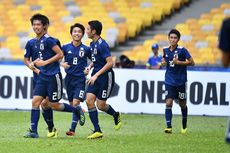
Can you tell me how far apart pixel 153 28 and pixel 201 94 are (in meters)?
9.27

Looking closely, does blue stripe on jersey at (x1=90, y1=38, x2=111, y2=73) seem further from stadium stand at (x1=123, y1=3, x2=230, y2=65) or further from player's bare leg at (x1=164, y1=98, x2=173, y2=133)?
stadium stand at (x1=123, y1=3, x2=230, y2=65)

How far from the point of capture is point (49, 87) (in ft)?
51.1

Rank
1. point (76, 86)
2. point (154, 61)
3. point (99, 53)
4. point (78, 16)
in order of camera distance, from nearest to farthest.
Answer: point (99, 53) < point (76, 86) < point (154, 61) < point (78, 16)

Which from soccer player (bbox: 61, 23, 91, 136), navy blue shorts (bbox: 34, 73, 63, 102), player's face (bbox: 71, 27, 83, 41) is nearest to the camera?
navy blue shorts (bbox: 34, 73, 63, 102)

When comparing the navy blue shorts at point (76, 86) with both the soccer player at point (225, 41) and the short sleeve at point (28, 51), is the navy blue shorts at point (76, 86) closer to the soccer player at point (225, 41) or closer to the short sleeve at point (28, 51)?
the short sleeve at point (28, 51)

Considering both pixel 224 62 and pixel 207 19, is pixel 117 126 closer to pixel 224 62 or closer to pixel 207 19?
pixel 224 62

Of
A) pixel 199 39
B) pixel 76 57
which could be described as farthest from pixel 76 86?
pixel 199 39

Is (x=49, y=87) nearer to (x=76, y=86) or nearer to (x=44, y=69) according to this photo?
(x=44, y=69)

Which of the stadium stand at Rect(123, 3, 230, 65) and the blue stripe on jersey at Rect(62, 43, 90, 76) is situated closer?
the blue stripe on jersey at Rect(62, 43, 90, 76)

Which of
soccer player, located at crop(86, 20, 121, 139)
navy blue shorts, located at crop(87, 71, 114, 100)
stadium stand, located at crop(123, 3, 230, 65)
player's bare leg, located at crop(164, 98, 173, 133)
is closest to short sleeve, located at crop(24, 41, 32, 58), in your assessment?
soccer player, located at crop(86, 20, 121, 139)

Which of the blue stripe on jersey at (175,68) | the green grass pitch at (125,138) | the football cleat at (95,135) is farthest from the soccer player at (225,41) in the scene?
the blue stripe on jersey at (175,68)

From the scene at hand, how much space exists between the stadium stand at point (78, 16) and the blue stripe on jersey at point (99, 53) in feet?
48.2

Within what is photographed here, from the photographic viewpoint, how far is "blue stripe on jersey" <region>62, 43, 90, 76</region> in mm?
16953

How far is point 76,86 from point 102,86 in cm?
127
